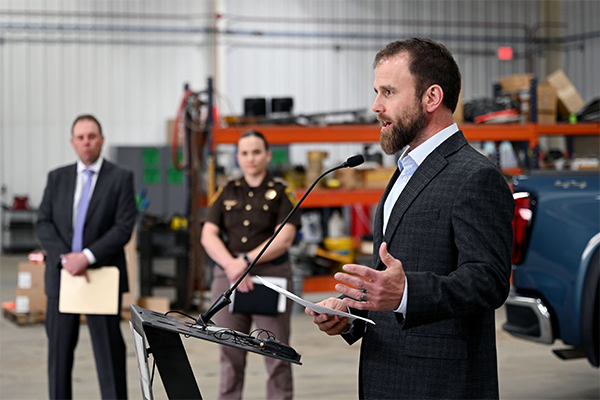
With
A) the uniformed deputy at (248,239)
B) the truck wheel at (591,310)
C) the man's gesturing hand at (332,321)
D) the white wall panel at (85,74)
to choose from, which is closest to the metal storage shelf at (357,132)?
the uniformed deputy at (248,239)

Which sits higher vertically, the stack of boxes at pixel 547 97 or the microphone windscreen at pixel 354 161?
the stack of boxes at pixel 547 97


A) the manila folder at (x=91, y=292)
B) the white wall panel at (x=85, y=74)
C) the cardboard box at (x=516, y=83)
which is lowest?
the manila folder at (x=91, y=292)

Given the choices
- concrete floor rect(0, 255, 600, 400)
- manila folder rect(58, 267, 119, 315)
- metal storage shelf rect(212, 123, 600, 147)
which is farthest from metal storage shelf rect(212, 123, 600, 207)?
manila folder rect(58, 267, 119, 315)

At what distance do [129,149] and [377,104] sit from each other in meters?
10.6

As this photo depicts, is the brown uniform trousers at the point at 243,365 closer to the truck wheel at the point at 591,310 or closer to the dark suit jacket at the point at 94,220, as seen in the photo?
the dark suit jacket at the point at 94,220

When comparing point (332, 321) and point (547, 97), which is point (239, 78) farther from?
point (332, 321)

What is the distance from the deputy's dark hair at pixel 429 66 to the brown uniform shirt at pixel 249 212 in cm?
183

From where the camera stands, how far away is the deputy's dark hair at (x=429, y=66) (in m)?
1.41

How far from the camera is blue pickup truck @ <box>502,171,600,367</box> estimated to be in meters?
2.93

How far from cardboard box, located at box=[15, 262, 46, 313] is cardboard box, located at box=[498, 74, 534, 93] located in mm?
5117

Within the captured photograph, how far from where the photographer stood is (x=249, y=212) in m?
3.23

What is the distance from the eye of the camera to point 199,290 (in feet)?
20.3

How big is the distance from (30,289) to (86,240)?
319 cm

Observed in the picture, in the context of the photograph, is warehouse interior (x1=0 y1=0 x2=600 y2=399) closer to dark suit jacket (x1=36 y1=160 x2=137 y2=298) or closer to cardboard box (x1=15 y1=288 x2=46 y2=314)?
cardboard box (x1=15 y1=288 x2=46 y2=314)
